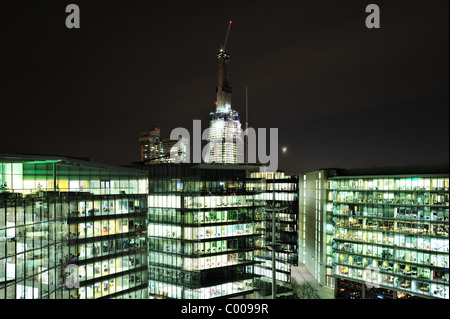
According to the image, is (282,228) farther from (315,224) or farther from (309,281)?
(309,281)

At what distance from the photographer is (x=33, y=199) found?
2623 centimetres

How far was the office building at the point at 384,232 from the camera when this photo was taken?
46.4 meters

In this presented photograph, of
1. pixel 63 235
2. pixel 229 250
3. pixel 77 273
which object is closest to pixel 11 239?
pixel 63 235

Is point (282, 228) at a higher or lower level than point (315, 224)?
lower

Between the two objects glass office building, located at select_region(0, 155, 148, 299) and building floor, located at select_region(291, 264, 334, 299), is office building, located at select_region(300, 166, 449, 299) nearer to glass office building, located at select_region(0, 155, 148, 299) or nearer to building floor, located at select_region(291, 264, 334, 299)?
building floor, located at select_region(291, 264, 334, 299)

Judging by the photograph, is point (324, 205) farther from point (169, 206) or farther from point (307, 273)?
point (169, 206)

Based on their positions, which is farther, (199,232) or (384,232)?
(384,232)

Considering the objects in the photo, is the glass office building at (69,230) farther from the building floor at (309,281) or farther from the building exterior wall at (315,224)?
the building exterior wall at (315,224)

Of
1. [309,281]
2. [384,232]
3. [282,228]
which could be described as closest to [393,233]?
[384,232]

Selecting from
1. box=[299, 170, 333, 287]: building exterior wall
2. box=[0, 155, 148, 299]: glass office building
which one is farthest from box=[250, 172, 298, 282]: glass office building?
box=[0, 155, 148, 299]: glass office building

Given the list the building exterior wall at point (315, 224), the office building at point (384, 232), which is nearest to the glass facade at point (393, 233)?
the office building at point (384, 232)

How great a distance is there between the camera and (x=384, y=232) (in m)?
52.3

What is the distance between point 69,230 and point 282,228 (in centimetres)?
5534

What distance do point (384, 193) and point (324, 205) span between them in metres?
13.0
